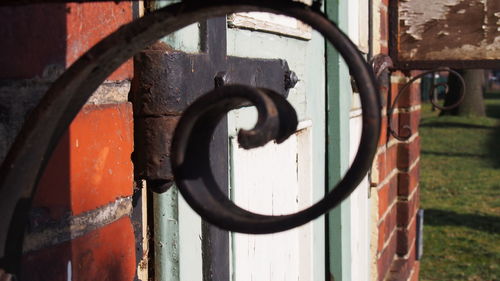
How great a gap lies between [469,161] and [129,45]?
1338 centimetres

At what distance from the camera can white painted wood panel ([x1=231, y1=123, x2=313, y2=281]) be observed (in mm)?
1479

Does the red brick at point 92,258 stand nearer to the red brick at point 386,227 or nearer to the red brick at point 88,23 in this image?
the red brick at point 88,23

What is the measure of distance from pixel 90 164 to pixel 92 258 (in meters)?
0.11

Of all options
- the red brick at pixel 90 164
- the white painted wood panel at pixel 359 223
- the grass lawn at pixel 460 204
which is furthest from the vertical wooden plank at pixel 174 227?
the grass lawn at pixel 460 204

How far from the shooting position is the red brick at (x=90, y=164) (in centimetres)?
81

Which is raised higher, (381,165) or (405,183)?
(381,165)

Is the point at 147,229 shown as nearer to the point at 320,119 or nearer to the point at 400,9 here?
the point at 320,119

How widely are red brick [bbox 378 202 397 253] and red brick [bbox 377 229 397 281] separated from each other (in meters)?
0.05

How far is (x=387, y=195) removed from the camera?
3.49m

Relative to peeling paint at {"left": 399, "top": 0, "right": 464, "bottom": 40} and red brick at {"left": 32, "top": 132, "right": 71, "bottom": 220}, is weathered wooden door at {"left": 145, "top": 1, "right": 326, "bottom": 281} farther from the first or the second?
peeling paint at {"left": 399, "top": 0, "right": 464, "bottom": 40}

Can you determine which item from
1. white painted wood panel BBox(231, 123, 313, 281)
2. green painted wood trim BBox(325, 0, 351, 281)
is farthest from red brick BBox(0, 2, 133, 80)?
green painted wood trim BBox(325, 0, 351, 281)

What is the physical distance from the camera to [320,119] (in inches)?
86.0

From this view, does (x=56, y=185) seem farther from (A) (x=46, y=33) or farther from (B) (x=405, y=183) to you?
(B) (x=405, y=183)

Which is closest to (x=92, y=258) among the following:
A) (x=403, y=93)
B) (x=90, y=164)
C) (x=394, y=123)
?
(x=90, y=164)
